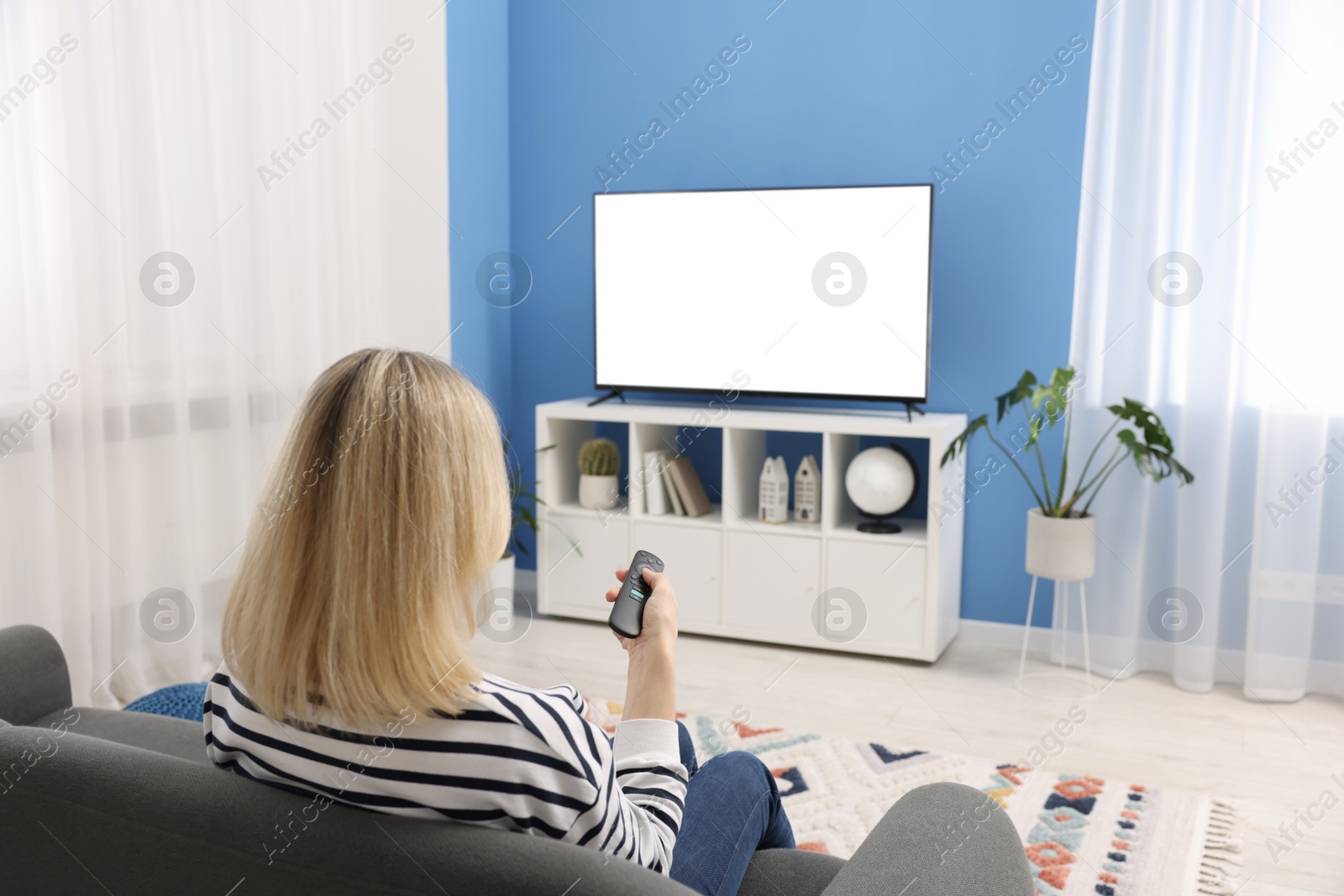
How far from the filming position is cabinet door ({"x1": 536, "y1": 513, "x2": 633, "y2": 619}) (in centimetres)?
374

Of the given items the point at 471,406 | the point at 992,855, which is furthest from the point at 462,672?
the point at 992,855

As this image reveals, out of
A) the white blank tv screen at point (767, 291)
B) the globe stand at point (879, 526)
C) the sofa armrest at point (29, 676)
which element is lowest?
the globe stand at point (879, 526)

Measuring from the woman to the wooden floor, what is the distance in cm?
175

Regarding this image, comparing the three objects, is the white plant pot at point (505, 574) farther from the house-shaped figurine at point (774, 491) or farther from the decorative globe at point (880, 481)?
the decorative globe at point (880, 481)

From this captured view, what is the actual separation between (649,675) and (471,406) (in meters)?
0.41

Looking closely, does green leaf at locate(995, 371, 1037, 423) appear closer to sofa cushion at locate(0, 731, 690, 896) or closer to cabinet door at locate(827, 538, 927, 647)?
cabinet door at locate(827, 538, 927, 647)

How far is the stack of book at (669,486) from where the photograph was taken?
368cm

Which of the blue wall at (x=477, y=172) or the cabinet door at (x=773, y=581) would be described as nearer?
the cabinet door at (x=773, y=581)

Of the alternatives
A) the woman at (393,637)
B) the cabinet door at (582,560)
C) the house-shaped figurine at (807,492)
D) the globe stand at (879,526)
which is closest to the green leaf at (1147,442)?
the globe stand at (879,526)

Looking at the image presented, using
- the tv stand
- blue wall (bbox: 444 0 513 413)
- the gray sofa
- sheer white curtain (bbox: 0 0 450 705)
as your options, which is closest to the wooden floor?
the tv stand

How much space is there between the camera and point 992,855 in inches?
42.3

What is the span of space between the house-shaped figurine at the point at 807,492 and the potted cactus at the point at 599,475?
0.67 meters

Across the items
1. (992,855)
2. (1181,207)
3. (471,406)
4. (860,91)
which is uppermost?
(860,91)

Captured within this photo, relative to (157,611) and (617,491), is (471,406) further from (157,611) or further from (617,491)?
(617,491)
